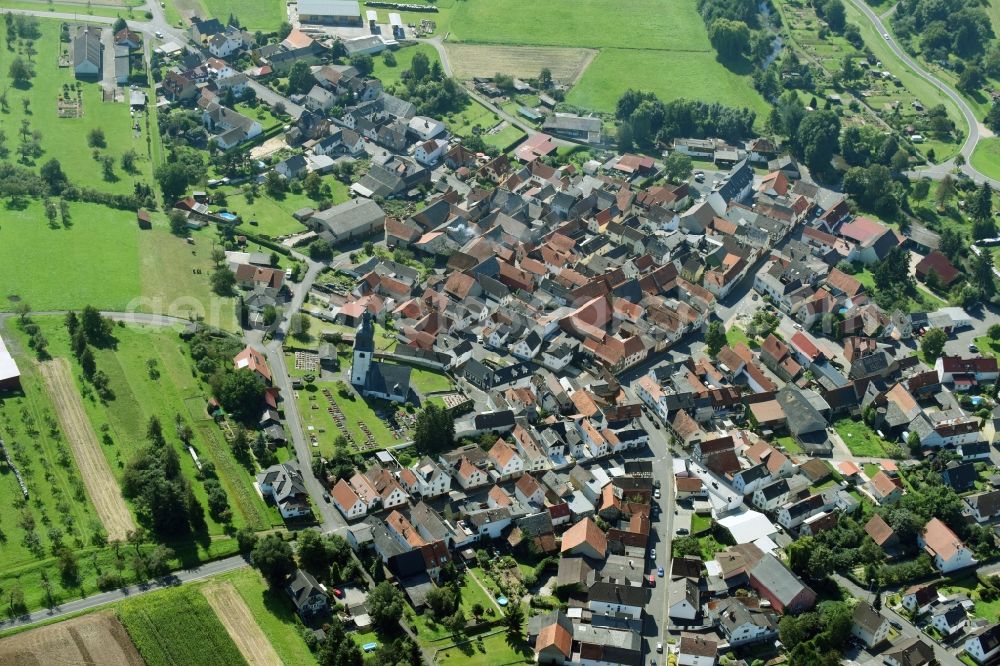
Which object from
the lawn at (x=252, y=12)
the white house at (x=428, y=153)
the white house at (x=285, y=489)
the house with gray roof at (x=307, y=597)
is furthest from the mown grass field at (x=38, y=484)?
the lawn at (x=252, y=12)

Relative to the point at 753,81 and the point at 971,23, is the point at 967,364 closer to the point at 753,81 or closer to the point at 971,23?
the point at 753,81

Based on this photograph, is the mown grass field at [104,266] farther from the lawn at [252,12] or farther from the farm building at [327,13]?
the farm building at [327,13]

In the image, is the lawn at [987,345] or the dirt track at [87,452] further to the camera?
the lawn at [987,345]

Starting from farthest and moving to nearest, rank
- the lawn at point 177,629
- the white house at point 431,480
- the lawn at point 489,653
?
the white house at point 431,480, the lawn at point 489,653, the lawn at point 177,629

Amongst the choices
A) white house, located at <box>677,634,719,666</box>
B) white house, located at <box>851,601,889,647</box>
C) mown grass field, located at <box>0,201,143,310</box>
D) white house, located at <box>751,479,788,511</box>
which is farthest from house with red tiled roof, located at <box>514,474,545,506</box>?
mown grass field, located at <box>0,201,143,310</box>

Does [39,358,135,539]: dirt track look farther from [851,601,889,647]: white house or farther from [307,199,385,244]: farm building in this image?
[851,601,889,647]: white house

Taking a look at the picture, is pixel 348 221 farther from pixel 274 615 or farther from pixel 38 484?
pixel 274 615

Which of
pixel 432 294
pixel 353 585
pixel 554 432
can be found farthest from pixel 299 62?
pixel 353 585
